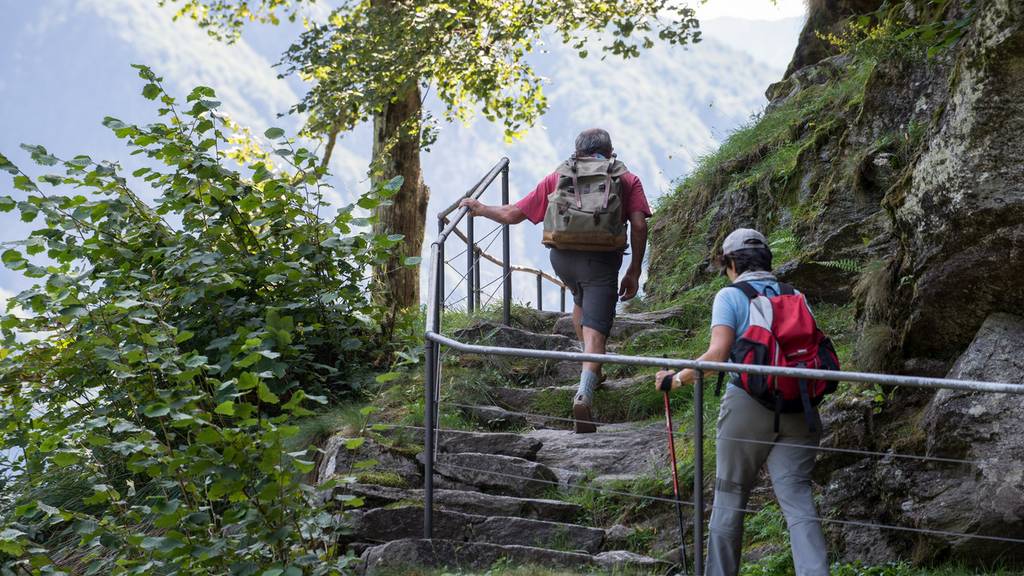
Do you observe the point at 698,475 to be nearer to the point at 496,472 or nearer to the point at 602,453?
the point at 496,472

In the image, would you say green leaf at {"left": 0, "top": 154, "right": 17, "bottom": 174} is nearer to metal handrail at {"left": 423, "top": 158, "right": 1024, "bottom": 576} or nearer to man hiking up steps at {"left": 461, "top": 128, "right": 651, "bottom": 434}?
metal handrail at {"left": 423, "top": 158, "right": 1024, "bottom": 576}

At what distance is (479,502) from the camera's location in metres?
6.73

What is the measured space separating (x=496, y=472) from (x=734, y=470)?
2.15 metres

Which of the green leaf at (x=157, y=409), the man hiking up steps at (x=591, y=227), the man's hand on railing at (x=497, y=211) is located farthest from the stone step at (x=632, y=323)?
the green leaf at (x=157, y=409)

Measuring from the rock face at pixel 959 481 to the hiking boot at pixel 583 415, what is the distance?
1.81 m

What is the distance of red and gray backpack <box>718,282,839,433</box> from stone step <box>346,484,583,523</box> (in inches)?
74.8

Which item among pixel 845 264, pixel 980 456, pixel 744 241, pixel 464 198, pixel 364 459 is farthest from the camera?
pixel 845 264

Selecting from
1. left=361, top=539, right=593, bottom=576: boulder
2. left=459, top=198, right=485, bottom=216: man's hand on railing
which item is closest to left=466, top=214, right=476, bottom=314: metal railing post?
Result: left=459, top=198, right=485, bottom=216: man's hand on railing

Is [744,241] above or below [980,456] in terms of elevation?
above

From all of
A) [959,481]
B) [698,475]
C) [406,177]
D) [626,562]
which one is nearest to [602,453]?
[626,562]

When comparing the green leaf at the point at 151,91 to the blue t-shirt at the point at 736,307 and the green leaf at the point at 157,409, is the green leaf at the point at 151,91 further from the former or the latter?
the blue t-shirt at the point at 736,307

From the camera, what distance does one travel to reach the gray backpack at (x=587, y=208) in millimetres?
7527

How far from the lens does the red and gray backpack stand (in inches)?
198

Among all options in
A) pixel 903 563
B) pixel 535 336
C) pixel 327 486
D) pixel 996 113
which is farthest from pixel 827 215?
pixel 327 486
